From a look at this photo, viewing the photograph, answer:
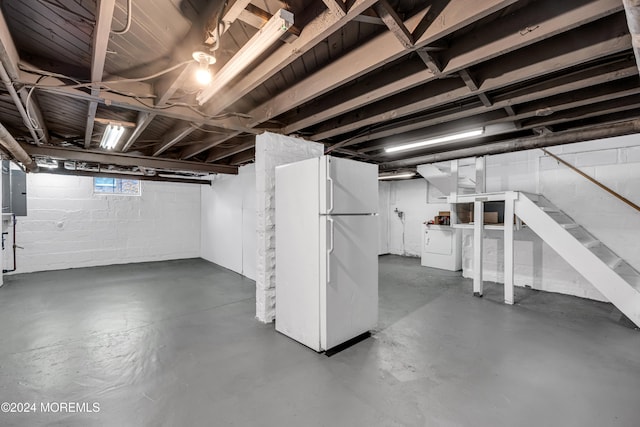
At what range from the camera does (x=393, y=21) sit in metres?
1.50

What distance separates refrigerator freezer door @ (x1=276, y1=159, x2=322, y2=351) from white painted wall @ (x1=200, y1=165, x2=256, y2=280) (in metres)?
2.35

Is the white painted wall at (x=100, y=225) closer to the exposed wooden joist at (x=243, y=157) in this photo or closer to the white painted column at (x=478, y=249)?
the exposed wooden joist at (x=243, y=157)

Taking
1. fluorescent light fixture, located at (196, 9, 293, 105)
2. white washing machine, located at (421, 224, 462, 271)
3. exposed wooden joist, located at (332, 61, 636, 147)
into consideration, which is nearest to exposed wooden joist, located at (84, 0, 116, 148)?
fluorescent light fixture, located at (196, 9, 293, 105)

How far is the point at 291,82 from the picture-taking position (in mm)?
2514

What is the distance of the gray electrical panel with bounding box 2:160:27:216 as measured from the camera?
505 cm

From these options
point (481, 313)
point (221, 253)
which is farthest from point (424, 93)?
point (221, 253)

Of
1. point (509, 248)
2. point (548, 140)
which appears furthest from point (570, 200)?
point (509, 248)

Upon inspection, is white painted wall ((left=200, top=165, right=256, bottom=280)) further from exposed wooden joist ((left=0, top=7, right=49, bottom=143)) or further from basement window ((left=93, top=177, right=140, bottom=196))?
exposed wooden joist ((left=0, top=7, right=49, bottom=143))

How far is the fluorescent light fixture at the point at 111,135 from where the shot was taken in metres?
3.26

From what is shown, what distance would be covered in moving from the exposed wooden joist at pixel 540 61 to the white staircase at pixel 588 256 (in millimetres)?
2160

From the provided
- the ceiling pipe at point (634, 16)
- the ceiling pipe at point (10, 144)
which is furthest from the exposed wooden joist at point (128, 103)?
the ceiling pipe at point (634, 16)

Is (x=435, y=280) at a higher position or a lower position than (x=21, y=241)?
lower

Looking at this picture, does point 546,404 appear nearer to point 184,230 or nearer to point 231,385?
point 231,385

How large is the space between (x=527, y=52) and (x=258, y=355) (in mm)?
3185
